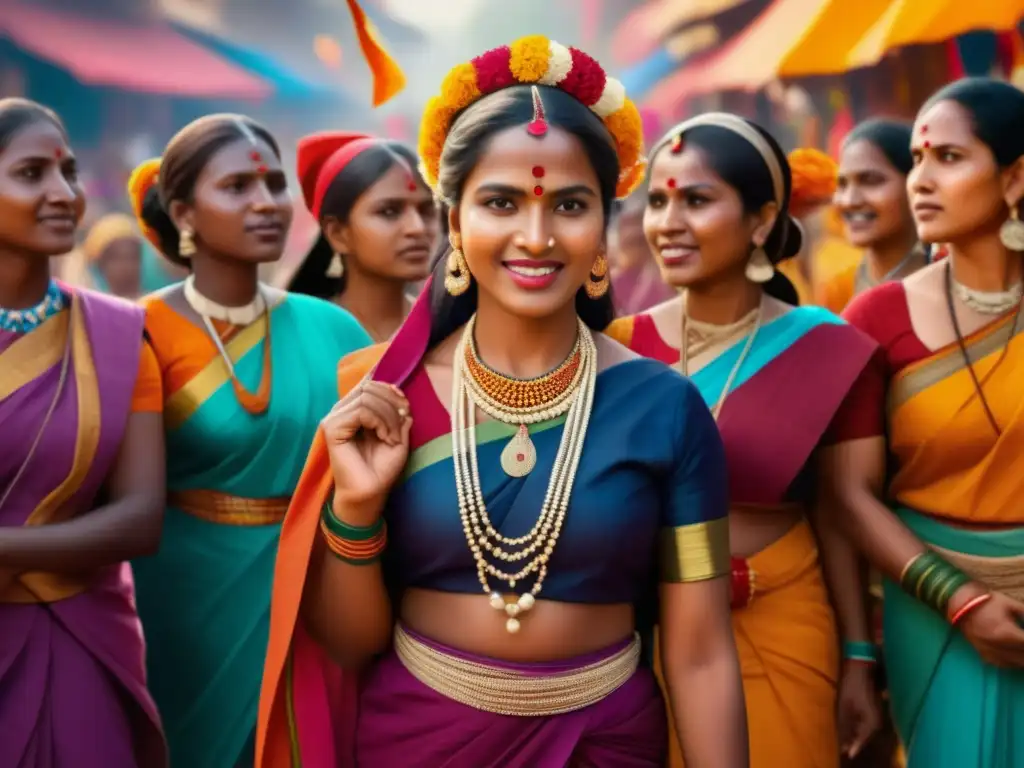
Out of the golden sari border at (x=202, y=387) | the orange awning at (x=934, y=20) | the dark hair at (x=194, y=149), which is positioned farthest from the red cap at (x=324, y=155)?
the orange awning at (x=934, y=20)

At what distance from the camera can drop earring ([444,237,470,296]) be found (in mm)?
2311

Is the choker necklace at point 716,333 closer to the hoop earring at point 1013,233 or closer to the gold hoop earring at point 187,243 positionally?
the hoop earring at point 1013,233

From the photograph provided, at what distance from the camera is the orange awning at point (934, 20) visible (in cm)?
794

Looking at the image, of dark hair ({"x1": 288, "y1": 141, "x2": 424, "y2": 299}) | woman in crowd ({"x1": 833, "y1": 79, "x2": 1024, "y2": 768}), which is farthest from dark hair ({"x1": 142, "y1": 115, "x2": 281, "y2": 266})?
woman in crowd ({"x1": 833, "y1": 79, "x2": 1024, "y2": 768})

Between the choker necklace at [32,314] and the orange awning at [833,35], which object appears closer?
the choker necklace at [32,314]

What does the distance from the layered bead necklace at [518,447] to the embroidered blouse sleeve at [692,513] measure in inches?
7.2

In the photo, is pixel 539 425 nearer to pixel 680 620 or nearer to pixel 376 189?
pixel 680 620

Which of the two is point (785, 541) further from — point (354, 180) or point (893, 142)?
point (893, 142)

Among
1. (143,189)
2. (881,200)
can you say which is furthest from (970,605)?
(143,189)

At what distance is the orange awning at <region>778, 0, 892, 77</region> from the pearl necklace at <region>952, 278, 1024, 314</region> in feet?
22.4

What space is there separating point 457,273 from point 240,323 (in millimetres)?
1765

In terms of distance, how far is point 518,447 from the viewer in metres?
2.23

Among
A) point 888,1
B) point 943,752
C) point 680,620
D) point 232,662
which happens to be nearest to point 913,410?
point 943,752

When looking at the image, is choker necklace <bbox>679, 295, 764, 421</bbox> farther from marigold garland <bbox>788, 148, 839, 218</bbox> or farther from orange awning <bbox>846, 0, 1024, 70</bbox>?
orange awning <bbox>846, 0, 1024, 70</bbox>
